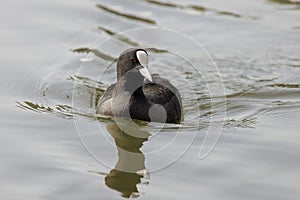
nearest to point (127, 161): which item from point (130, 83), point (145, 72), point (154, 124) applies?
point (154, 124)

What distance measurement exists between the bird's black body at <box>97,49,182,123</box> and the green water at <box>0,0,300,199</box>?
0.15 meters

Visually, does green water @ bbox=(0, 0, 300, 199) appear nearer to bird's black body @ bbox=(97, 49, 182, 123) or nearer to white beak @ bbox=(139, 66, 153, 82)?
bird's black body @ bbox=(97, 49, 182, 123)

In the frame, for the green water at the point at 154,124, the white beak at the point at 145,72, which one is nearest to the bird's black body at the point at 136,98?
the white beak at the point at 145,72

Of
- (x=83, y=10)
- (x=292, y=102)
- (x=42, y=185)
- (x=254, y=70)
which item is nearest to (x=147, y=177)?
(x=42, y=185)

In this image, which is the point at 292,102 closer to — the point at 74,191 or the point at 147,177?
the point at 147,177

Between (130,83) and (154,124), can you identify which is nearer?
(154,124)

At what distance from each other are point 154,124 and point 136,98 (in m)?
0.33

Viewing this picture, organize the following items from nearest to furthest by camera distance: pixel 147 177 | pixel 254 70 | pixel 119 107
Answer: pixel 147 177
pixel 119 107
pixel 254 70

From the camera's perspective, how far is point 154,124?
7371 mm

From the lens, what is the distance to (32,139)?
6.79 meters

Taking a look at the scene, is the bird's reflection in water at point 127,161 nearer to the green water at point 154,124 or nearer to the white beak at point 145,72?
the green water at point 154,124

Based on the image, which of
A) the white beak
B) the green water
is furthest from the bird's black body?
the green water

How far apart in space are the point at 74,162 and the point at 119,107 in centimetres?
135

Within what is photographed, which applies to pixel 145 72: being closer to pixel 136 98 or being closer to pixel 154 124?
pixel 136 98
